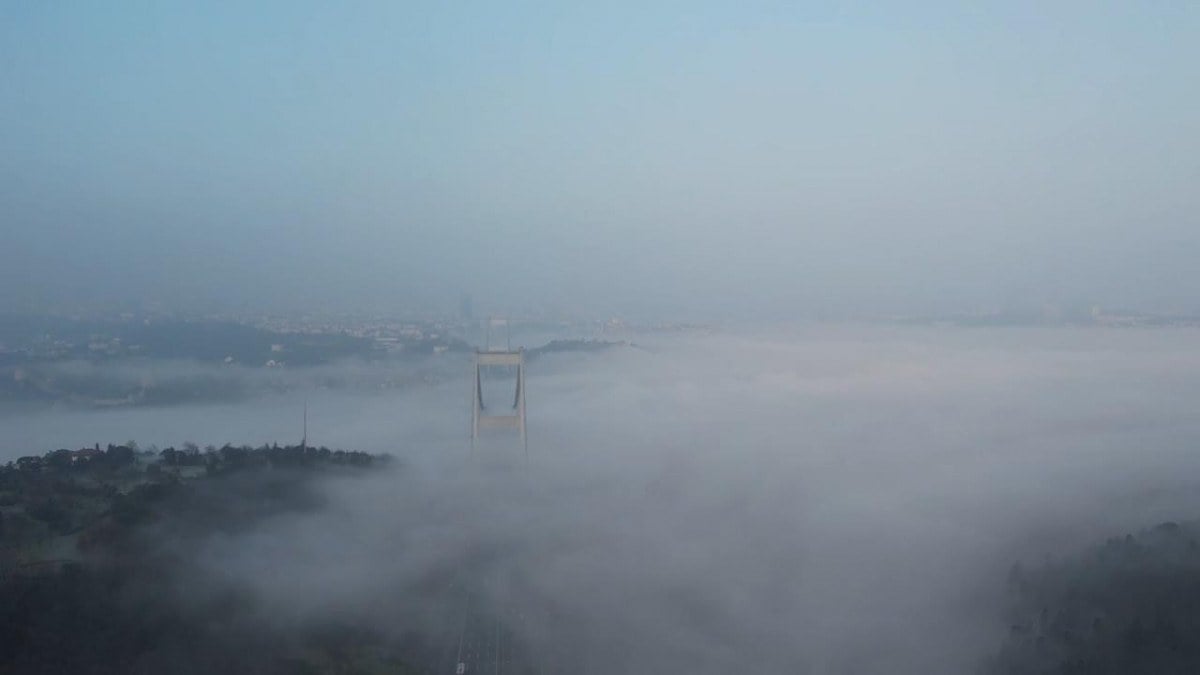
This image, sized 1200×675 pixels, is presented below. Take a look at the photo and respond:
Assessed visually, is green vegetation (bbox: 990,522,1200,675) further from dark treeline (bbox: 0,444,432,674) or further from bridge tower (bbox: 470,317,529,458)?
bridge tower (bbox: 470,317,529,458)

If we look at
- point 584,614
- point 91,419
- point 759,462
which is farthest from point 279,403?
point 584,614

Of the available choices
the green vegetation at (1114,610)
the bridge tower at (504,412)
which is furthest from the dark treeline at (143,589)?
the green vegetation at (1114,610)

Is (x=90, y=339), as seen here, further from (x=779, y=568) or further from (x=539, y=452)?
(x=779, y=568)

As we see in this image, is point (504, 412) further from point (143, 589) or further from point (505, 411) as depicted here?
point (143, 589)

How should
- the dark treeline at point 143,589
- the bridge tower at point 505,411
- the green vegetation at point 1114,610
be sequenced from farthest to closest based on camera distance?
the bridge tower at point 505,411, the green vegetation at point 1114,610, the dark treeline at point 143,589

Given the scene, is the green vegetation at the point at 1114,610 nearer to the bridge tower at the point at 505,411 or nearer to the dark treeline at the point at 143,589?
the dark treeline at the point at 143,589

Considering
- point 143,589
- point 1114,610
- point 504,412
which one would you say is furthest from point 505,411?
point 1114,610

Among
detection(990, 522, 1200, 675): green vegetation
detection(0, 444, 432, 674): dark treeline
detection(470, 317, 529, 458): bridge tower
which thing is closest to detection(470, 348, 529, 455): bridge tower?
detection(470, 317, 529, 458): bridge tower

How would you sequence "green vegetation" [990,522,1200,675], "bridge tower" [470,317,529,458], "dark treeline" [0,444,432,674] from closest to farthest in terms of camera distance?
"dark treeline" [0,444,432,674], "green vegetation" [990,522,1200,675], "bridge tower" [470,317,529,458]
